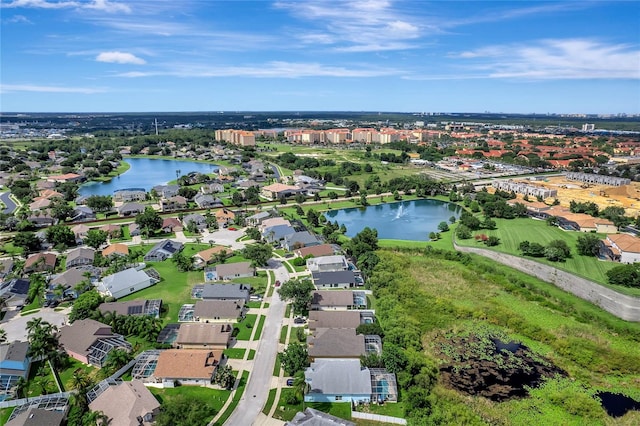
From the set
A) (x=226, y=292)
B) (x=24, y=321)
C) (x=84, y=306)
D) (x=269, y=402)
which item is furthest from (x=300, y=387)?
(x=24, y=321)

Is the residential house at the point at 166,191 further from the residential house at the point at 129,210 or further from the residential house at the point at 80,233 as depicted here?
the residential house at the point at 80,233

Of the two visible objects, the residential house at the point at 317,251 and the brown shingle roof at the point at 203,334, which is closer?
the brown shingle roof at the point at 203,334

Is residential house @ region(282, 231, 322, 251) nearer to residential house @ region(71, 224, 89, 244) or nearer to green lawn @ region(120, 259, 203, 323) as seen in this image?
green lawn @ region(120, 259, 203, 323)

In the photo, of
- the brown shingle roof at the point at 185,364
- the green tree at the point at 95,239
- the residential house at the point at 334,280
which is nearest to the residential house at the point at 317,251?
the residential house at the point at 334,280

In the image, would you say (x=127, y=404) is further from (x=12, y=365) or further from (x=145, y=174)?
(x=145, y=174)

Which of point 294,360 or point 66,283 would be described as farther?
point 66,283

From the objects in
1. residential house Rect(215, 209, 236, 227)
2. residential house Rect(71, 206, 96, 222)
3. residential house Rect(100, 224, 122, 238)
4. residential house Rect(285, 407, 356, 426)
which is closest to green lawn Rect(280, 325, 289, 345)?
residential house Rect(285, 407, 356, 426)
